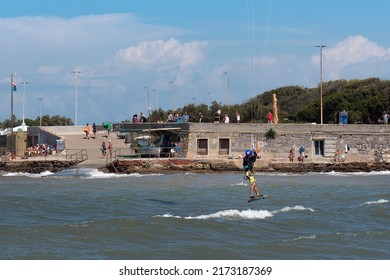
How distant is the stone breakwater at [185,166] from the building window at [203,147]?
2069 millimetres

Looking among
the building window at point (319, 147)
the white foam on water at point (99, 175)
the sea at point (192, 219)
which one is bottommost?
the sea at point (192, 219)

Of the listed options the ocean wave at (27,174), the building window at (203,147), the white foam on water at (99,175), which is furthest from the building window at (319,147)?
the ocean wave at (27,174)

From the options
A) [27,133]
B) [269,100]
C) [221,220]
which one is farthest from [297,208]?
[269,100]

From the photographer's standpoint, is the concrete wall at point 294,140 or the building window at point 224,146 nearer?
the concrete wall at point 294,140

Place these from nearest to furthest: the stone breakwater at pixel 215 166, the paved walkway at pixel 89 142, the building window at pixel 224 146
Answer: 1. the stone breakwater at pixel 215 166
2. the paved walkway at pixel 89 142
3. the building window at pixel 224 146

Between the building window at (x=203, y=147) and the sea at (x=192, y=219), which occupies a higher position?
the building window at (x=203, y=147)

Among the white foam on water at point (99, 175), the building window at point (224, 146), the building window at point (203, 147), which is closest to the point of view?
the white foam on water at point (99, 175)

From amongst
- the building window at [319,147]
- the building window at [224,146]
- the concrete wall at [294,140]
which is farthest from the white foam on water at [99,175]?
the building window at [319,147]

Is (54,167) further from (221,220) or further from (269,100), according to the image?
(269,100)

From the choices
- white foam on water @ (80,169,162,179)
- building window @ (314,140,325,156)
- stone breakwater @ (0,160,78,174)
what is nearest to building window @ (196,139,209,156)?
white foam on water @ (80,169,162,179)

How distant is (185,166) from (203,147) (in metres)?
2.81

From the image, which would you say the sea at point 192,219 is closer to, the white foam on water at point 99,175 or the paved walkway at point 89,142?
the white foam on water at point 99,175

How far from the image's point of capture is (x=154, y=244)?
19.3 m

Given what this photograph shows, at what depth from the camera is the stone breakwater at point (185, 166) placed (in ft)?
136
